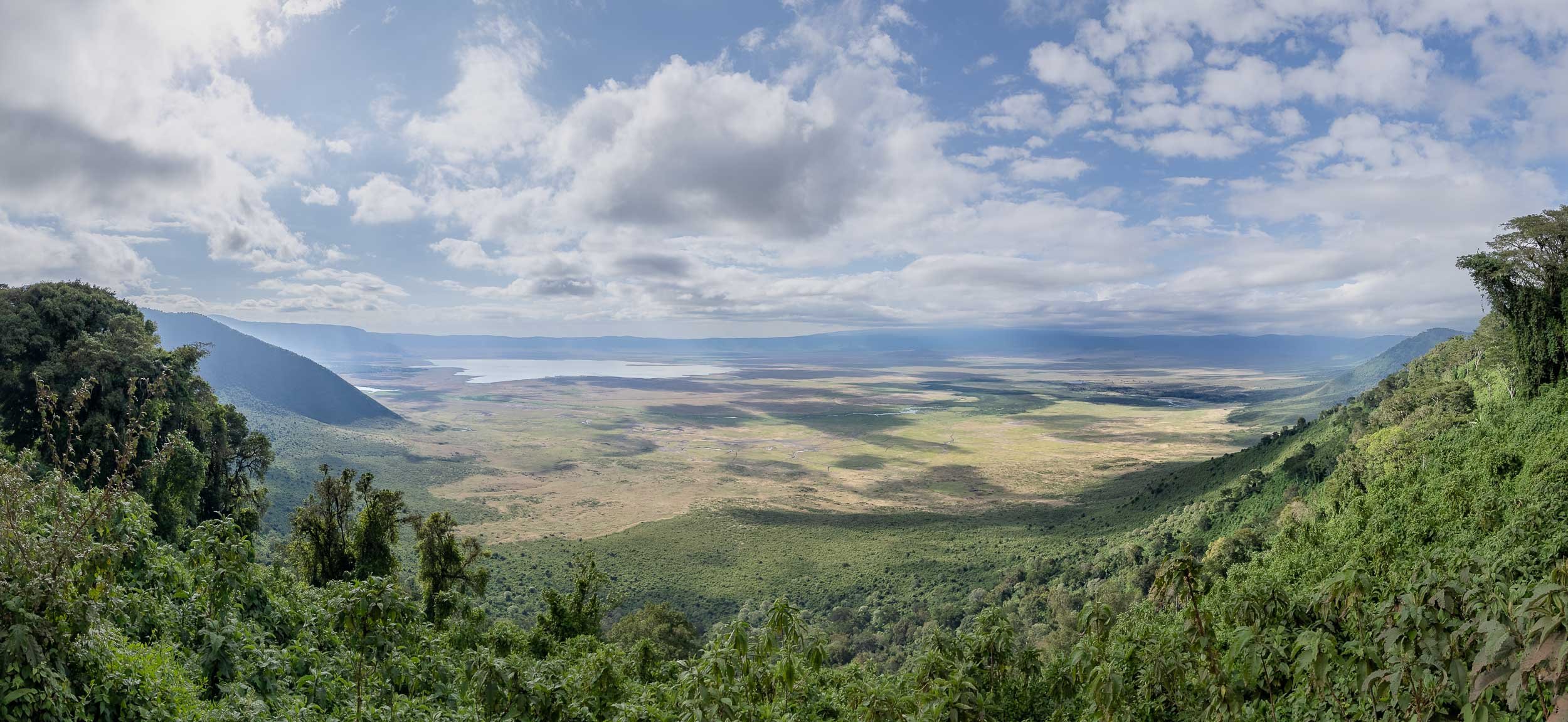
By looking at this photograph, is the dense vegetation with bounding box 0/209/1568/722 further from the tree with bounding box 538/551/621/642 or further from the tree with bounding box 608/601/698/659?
the tree with bounding box 608/601/698/659

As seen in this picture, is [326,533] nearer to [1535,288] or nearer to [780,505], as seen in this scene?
[1535,288]

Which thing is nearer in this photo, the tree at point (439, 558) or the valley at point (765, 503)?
the tree at point (439, 558)

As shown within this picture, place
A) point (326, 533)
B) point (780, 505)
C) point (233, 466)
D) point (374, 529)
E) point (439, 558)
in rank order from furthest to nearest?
point (780, 505) → point (233, 466) → point (439, 558) → point (374, 529) → point (326, 533)

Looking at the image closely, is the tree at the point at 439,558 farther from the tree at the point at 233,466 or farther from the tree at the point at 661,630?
the tree at the point at 233,466

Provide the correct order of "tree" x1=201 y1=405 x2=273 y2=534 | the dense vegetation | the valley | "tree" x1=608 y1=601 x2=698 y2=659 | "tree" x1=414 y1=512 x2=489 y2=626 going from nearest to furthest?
1. the dense vegetation
2. "tree" x1=414 y1=512 x2=489 y2=626
3. "tree" x1=608 y1=601 x2=698 y2=659
4. "tree" x1=201 y1=405 x2=273 y2=534
5. the valley

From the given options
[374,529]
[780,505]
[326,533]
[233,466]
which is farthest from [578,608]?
[780,505]

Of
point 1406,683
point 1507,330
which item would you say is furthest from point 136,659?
point 1507,330

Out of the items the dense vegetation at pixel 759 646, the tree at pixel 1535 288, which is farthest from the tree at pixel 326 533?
the tree at pixel 1535 288

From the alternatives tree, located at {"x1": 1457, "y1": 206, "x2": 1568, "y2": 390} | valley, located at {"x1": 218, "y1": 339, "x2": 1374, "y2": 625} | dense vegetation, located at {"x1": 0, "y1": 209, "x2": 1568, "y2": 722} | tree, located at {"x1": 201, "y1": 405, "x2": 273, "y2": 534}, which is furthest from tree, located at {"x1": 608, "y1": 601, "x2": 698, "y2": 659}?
tree, located at {"x1": 1457, "y1": 206, "x2": 1568, "y2": 390}

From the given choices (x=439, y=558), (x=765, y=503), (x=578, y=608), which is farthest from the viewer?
(x=765, y=503)
